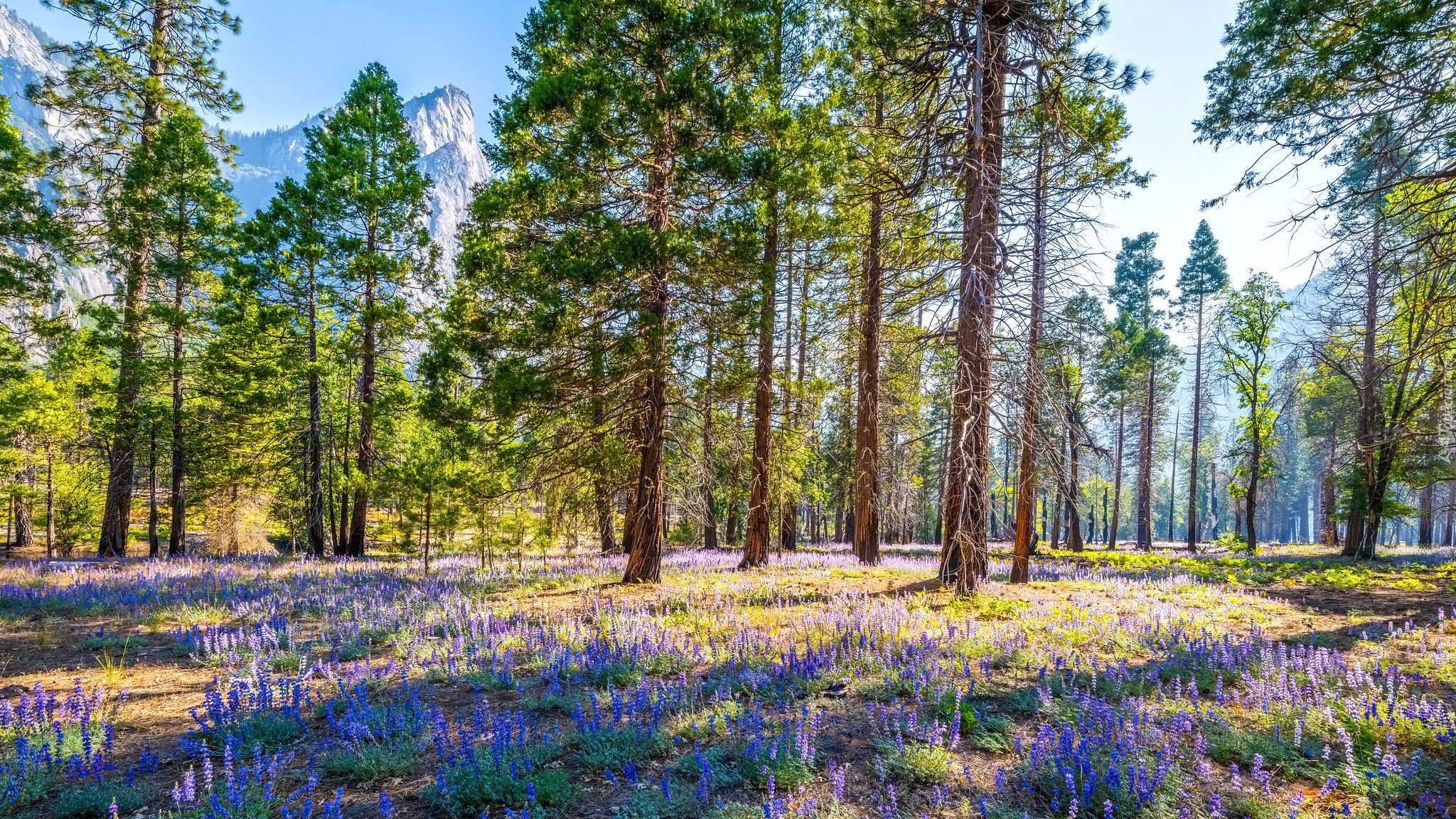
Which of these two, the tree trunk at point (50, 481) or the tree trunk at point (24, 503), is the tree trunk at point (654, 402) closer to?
the tree trunk at point (24, 503)

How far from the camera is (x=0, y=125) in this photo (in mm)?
14180

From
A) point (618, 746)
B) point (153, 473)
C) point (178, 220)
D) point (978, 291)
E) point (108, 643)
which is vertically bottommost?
point (108, 643)

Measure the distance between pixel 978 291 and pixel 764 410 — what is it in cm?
537

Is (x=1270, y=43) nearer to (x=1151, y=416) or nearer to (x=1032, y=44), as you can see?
(x=1032, y=44)

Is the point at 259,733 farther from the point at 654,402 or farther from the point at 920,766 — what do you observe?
the point at 654,402

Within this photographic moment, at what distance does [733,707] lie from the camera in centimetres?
417

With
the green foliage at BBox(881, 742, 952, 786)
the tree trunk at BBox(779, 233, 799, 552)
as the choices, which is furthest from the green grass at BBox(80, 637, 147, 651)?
the tree trunk at BBox(779, 233, 799, 552)

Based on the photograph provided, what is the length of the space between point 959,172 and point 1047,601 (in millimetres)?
6457

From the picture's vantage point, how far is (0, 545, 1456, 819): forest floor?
10.6ft

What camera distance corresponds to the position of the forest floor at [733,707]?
3.24 metres

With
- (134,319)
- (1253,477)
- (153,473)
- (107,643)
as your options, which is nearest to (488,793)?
(107,643)

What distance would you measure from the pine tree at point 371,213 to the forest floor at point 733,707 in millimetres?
9426

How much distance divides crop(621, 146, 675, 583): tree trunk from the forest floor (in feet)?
5.74

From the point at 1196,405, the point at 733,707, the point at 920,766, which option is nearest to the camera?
the point at 920,766
